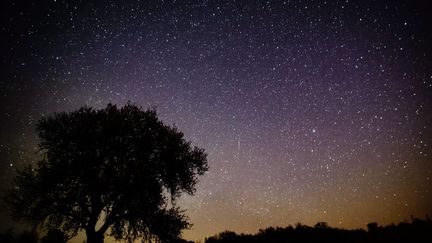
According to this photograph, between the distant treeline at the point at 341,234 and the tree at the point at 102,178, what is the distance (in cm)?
557

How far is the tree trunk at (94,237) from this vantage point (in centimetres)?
2183

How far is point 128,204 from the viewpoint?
22.2 meters

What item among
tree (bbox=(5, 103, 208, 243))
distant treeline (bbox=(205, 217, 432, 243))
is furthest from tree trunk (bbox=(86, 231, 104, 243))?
distant treeline (bbox=(205, 217, 432, 243))

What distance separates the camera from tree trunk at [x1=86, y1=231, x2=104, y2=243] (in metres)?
21.8

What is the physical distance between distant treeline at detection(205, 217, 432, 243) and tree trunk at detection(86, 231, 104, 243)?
26.4ft

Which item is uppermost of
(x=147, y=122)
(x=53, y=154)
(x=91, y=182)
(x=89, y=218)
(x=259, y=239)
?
(x=147, y=122)

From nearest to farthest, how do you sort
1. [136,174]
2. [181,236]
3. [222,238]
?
[222,238]
[136,174]
[181,236]

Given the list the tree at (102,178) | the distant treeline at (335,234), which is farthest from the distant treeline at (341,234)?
the tree at (102,178)

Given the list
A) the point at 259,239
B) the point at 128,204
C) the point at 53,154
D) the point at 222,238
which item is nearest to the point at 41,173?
the point at 53,154

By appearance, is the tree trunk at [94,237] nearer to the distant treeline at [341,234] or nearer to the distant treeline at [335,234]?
the distant treeline at [335,234]

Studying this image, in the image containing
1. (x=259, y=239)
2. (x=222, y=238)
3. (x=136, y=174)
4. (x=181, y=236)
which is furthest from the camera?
(x=181, y=236)

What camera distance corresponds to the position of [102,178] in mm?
22281

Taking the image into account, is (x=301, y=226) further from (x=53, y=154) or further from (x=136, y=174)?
(x=53, y=154)

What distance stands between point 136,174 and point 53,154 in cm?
647
